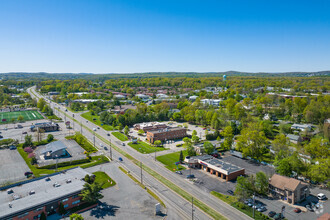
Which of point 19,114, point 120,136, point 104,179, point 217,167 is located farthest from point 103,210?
point 19,114

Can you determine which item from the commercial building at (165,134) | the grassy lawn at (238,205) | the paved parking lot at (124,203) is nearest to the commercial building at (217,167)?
the grassy lawn at (238,205)

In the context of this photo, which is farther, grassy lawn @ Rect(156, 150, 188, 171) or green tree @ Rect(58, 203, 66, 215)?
grassy lawn @ Rect(156, 150, 188, 171)

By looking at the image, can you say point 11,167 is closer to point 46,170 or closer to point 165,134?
point 46,170

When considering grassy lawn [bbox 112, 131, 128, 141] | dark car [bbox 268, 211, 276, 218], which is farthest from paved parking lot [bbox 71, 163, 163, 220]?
grassy lawn [bbox 112, 131, 128, 141]

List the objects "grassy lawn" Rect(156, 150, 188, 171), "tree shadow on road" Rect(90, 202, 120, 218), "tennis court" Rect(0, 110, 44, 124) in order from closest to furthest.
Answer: "tree shadow on road" Rect(90, 202, 120, 218)
"grassy lawn" Rect(156, 150, 188, 171)
"tennis court" Rect(0, 110, 44, 124)

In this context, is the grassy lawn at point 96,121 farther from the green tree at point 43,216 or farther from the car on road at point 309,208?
the car on road at point 309,208

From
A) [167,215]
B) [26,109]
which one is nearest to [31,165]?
[167,215]

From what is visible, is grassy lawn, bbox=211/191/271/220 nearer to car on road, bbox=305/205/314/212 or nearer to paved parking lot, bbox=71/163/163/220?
car on road, bbox=305/205/314/212
